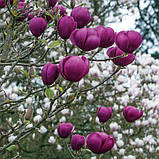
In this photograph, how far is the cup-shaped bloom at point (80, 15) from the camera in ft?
2.80

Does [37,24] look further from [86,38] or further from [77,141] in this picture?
[77,141]

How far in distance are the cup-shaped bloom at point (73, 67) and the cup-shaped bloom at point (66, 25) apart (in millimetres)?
143

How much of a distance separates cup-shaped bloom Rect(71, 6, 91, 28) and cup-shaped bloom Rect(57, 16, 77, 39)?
65 millimetres

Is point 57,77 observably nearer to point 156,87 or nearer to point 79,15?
point 79,15

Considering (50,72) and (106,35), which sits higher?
(106,35)

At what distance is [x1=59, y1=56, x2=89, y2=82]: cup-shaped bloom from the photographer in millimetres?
693

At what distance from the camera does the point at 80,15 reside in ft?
2.81

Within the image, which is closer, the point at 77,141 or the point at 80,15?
the point at 80,15

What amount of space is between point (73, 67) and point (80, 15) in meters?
0.28

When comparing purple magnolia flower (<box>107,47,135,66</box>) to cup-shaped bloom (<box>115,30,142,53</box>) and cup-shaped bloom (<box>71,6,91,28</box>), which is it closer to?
cup-shaped bloom (<box>115,30,142,53</box>)

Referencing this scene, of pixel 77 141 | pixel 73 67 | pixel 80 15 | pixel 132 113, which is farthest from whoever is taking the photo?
pixel 132 113

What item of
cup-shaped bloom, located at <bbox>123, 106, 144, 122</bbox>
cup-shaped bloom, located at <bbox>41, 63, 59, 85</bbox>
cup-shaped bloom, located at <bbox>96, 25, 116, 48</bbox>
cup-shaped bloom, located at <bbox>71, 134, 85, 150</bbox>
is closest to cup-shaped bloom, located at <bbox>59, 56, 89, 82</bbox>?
cup-shaped bloom, located at <bbox>41, 63, 59, 85</bbox>

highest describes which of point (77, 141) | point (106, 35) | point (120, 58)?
point (106, 35)

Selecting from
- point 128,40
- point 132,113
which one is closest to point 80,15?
point 128,40
